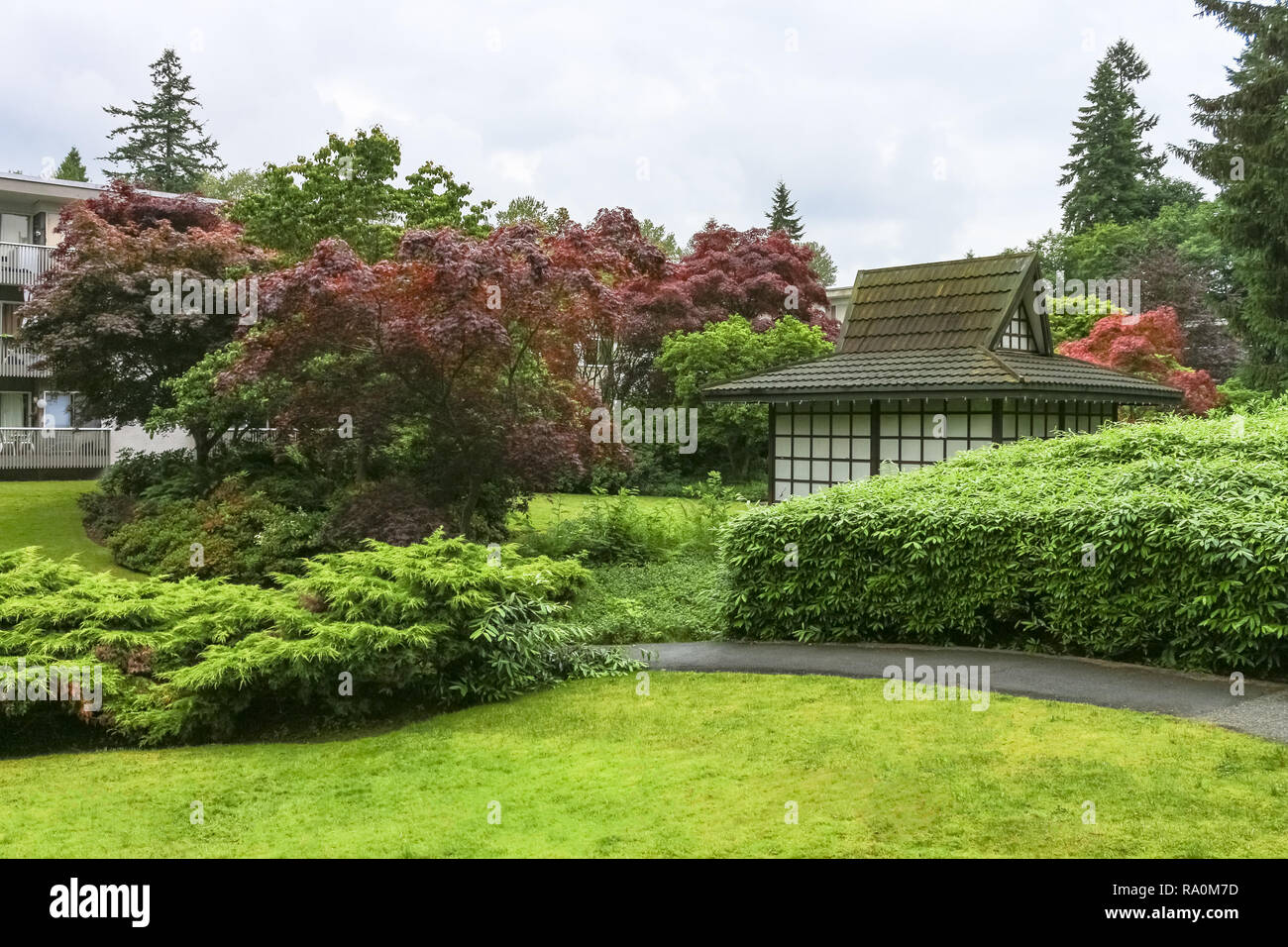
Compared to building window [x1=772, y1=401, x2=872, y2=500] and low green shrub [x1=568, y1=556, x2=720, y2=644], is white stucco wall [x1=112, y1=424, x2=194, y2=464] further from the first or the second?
building window [x1=772, y1=401, x2=872, y2=500]

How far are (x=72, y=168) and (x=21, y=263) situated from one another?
36095 millimetres

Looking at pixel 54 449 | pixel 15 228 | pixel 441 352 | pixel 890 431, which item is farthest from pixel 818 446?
pixel 15 228

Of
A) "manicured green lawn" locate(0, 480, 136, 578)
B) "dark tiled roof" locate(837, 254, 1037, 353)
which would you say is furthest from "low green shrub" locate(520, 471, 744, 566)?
"manicured green lawn" locate(0, 480, 136, 578)

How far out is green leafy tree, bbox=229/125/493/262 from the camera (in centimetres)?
2555

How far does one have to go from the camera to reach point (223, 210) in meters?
28.4

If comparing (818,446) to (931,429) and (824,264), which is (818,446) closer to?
(931,429)

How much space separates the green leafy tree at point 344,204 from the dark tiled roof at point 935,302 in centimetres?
937

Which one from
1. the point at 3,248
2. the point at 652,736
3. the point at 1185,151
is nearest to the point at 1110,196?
the point at 1185,151

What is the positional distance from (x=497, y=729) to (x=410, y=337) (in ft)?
27.9

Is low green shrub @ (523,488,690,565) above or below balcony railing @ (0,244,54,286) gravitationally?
below

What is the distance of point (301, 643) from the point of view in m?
9.25

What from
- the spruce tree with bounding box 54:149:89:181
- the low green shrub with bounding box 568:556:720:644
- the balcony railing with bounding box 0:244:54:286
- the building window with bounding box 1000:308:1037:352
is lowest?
the low green shrub with bounding box 568:556:720:644

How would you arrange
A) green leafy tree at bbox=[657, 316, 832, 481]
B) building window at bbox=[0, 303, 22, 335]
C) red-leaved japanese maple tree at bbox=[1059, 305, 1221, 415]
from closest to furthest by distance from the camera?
red-leaved japanese maple tree at bbox=[1059, 305, 1221, 415]
green leafy tree at bbox=[657, 316, 832, 481]
building window at bbox=[0, 303, 22, 335]

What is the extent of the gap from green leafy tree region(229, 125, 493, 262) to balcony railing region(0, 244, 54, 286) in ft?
23.3
